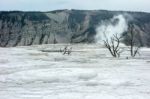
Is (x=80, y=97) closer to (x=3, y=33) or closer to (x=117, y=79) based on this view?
(x=117, y=79)

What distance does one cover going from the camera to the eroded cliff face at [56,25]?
6412 cm

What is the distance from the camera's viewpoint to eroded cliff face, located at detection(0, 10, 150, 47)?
210ft

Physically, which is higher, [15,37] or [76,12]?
[76,12]

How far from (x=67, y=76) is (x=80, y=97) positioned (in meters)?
2.87

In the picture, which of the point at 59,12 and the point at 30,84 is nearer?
the point at 30,84

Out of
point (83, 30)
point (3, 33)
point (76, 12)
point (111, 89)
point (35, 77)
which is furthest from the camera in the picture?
point (76, 12)

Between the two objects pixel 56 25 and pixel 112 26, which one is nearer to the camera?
pixel 112 26

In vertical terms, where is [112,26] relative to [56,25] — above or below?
below

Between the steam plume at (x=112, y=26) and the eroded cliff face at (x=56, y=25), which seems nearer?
the eroded cliff face at (x=56, y=25)

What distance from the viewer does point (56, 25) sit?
6900cm

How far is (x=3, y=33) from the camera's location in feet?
208

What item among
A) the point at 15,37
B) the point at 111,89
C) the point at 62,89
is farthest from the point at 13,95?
the point at 15,37

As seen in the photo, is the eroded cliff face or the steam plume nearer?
the eroded cliff face

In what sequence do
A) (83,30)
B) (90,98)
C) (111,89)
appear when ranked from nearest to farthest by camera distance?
(90,98) < (111,89) < (83,30)
